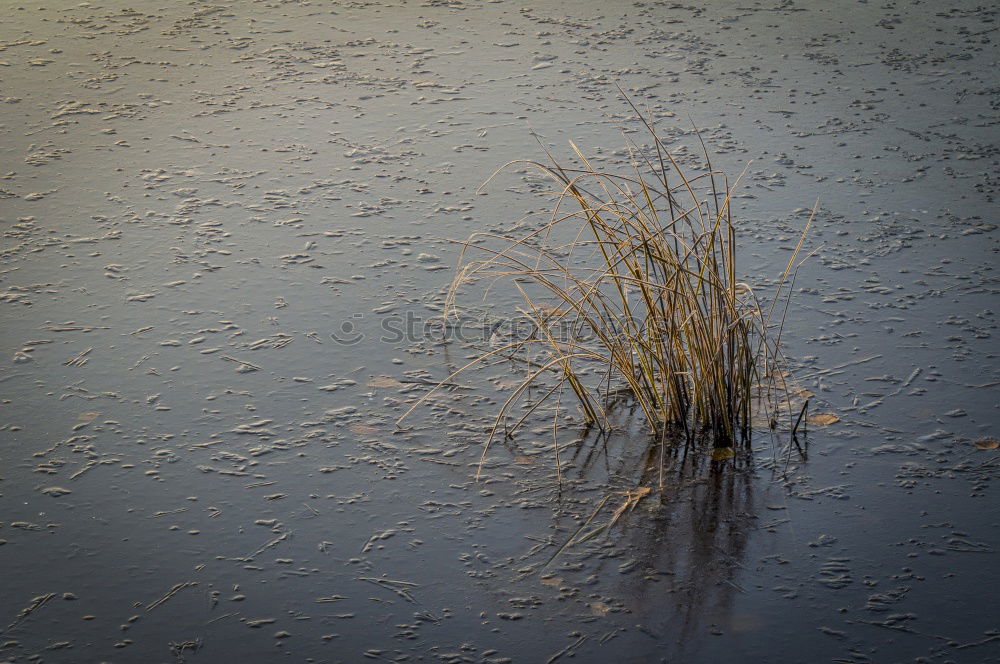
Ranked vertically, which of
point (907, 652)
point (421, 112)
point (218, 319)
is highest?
point (421, 112)

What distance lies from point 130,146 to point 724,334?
2.23 metres

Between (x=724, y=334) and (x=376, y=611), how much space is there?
0.77 meters

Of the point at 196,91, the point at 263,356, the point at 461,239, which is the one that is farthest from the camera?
the point at 196,91

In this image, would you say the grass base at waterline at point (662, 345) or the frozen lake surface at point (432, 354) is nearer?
the frozen lake surface at point (432, 354)

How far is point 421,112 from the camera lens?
380 cm

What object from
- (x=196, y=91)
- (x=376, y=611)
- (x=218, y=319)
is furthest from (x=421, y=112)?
(x=376, y=611)

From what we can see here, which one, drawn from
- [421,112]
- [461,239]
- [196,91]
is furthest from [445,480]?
[196,91]

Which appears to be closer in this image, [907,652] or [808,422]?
[907,652]

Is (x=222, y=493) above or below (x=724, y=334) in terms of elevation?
below

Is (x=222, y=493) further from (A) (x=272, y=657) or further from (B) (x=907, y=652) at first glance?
(B) (x=907, y=652)

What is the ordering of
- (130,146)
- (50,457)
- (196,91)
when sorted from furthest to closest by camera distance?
(196,91), (130,146), (50,457)

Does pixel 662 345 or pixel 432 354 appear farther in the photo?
pixel 432 354

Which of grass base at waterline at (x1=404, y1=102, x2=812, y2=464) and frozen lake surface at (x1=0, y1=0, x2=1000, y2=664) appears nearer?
frozen lake surface at (x1=0, y1=0, x2=1000, y2=664)

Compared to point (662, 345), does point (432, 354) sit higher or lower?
lower
